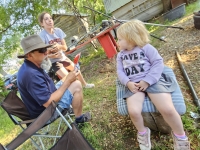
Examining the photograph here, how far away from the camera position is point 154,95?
1773 millimetres

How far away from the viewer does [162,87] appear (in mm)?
1819

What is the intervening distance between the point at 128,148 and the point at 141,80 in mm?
782

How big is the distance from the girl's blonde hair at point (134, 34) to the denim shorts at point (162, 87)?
44 centimetres

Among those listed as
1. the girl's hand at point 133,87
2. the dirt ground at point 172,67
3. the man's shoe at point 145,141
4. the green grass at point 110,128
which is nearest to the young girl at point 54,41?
the green grass at point 110,128

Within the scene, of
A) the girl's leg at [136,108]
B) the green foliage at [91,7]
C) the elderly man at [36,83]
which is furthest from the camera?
the green foliage at [91,7]

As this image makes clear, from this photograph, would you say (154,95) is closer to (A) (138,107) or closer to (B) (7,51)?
(A) (138,107)

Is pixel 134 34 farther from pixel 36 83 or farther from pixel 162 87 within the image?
pixel 36 83

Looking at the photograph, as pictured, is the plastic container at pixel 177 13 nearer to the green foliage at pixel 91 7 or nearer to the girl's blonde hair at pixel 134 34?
the green foliage at pixel 91 7

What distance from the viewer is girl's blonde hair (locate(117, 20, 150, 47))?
1.97 metres

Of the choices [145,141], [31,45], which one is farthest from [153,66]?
[31,45]

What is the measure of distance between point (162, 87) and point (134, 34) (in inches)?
24.8

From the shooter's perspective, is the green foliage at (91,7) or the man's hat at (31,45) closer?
the man's hat at (31,45)

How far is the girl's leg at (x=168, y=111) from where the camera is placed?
5.44 ft

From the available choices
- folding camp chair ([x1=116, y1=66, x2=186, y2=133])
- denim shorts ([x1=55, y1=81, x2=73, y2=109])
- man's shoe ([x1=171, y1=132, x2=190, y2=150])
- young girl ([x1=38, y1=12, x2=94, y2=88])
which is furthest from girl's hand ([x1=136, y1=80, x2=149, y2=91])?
young girl ([x1=38, y1=12, x2=94, y2=88])
